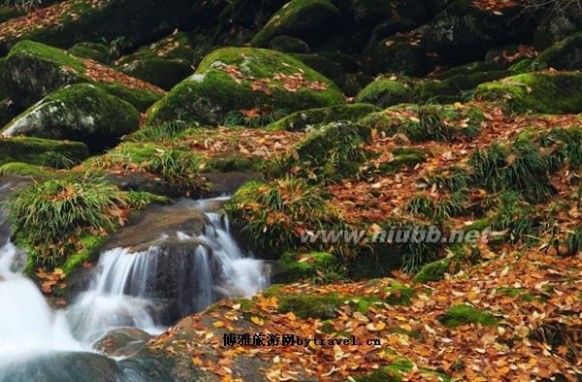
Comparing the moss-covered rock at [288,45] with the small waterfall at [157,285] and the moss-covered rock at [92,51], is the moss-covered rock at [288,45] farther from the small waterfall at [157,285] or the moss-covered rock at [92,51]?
the small waterfall at [157,285]

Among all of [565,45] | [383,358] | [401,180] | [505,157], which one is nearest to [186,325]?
[383,358]

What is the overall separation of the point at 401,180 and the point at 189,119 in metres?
4.90

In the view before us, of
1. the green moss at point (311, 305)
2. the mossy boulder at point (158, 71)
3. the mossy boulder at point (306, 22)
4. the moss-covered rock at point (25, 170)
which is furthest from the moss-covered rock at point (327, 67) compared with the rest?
the green moss at point (311, 305)

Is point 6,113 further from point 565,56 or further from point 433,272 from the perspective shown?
point 565,56

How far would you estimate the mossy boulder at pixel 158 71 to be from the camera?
16.4 m

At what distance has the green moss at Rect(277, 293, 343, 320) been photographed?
6.33 m

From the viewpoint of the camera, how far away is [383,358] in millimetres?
5551

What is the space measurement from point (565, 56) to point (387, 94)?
3.36 metres

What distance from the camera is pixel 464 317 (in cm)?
618

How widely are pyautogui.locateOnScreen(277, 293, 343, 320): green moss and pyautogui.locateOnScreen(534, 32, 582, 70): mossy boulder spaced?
8.51m

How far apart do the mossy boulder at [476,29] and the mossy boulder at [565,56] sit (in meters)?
1.94

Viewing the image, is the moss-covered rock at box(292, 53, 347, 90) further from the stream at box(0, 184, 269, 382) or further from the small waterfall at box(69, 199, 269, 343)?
the small waterfall at box(69, 199, 269, 343)

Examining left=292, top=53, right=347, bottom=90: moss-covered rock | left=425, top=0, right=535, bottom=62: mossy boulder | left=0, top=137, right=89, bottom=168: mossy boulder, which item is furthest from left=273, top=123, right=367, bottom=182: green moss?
left=425, top=0, right=535, bottom=62: mossy boulder

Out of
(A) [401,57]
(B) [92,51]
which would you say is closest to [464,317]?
(A) [401,57]
